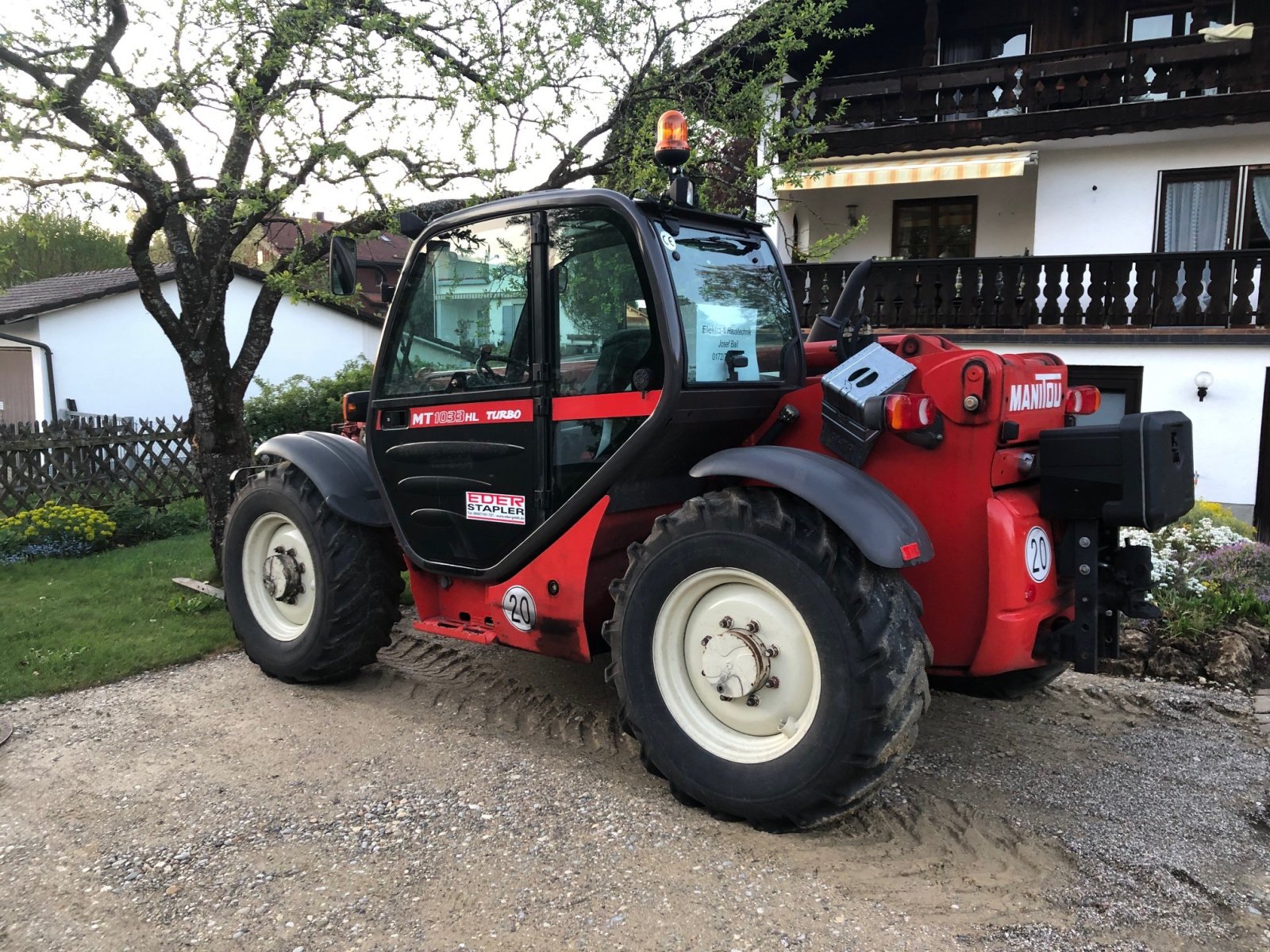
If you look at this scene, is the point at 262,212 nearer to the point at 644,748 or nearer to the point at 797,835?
the point at 644,748

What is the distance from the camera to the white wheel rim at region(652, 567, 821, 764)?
3.08 m

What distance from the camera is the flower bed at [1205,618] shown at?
492 centimetres

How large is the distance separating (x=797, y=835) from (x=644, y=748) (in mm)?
611

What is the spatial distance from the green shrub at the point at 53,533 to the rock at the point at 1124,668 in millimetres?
7917

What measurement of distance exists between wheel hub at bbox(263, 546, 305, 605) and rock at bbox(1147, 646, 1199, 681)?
4526 mm

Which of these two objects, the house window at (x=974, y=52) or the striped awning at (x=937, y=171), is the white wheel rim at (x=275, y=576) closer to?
the striped awning at (x=937, y=171)

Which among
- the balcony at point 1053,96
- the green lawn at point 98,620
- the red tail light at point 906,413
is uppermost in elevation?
the balcony at point 1053,96

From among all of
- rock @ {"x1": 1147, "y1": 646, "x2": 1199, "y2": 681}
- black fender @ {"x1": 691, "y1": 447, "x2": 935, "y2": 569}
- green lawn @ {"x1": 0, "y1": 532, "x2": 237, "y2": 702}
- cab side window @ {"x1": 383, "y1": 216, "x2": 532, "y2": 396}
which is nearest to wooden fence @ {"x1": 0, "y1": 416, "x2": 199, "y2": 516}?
green lawn @ {"x1": 0, "y1": 532, "x2": 237, "y2": 702}

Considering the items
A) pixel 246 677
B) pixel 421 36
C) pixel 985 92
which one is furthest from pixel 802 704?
pixel 985 92

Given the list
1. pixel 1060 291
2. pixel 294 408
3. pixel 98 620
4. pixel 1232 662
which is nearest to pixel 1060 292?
pixel 1060 291

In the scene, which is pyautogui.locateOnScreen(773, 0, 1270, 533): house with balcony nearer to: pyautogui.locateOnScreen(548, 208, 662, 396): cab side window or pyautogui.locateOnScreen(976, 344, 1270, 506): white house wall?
pyautogui.locateOnScreen(976, 344, 1270, 506): white house wall

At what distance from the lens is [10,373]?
2106 cm

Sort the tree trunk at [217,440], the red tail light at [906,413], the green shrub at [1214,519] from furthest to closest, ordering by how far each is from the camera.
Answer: the green shrub at [1214,519]
the tree trunk at [217,440]
the red tail light at [906,413]

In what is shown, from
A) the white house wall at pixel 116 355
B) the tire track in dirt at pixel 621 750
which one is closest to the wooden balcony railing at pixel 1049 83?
the tire track in dirt at pixel 621 750
